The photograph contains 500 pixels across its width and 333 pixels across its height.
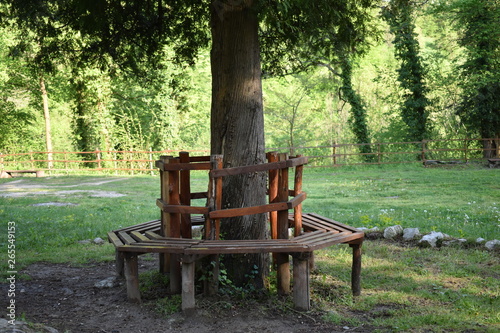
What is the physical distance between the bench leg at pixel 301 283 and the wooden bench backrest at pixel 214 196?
0.41m

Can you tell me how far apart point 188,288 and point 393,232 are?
4.47 m

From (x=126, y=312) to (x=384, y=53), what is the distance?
36593 mm

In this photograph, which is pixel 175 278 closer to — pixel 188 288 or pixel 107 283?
pixel 188 288

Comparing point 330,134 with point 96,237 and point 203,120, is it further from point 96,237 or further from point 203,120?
point 96,237

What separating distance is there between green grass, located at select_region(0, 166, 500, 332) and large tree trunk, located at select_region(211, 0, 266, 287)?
2.76 feet

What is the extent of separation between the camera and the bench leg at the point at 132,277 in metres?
5.25

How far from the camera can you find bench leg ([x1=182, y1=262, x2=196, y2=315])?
4.84 meters

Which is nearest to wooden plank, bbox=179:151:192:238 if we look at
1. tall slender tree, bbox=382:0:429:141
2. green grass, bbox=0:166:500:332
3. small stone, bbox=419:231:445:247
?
green grass, bbox=0:166:500:332

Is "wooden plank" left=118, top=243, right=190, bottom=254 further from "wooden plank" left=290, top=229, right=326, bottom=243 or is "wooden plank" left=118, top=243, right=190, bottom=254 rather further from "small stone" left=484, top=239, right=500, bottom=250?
"small stone" left=484, top=239, right=500, bottom=250

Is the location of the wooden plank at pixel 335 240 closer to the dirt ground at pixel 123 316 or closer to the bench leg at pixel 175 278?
the dirt ground at pixel 123 316

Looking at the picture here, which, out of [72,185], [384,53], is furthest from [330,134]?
[72,185]

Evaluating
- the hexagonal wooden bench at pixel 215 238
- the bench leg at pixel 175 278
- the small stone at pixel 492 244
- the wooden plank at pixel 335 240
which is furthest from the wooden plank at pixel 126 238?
the small stone at pixel 492 244

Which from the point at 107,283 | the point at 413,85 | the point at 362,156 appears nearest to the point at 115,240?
the point at 107,283

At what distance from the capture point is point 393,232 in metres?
8.24
